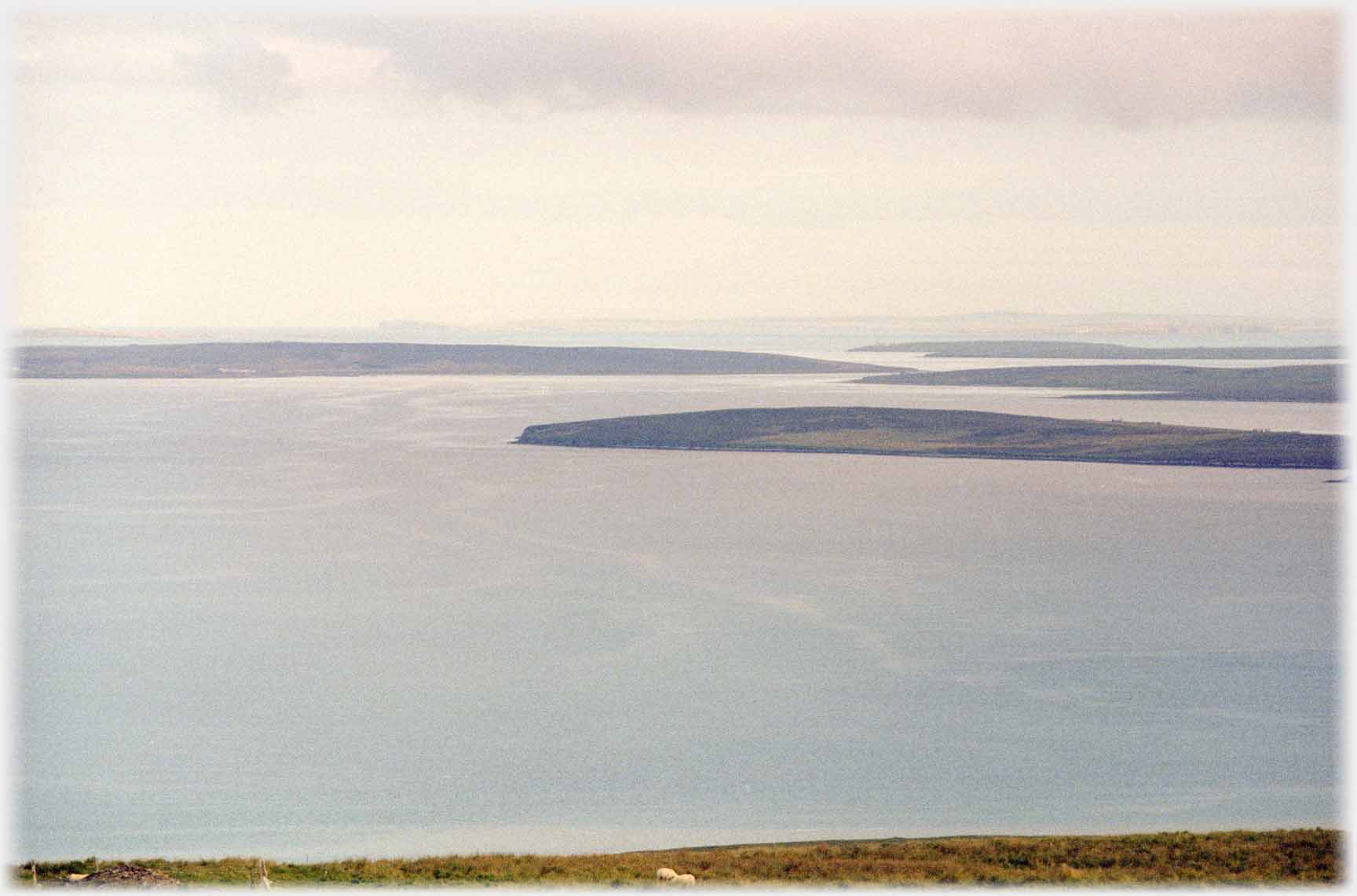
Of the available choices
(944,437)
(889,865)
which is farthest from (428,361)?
(889,865)

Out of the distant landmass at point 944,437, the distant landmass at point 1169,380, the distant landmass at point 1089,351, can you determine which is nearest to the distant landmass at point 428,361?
the distant landmass at point 944,437

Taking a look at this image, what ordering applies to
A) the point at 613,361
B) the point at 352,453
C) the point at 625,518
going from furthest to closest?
the point at 613,361 → the point at 352,453 → the point at 625,518

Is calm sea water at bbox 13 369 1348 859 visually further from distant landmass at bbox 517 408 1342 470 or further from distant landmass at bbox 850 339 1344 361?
distant landmass at bbox 850 339 1344 361

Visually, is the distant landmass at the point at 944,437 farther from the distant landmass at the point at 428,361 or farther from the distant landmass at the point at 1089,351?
the distant landmass at the point at 1089,351

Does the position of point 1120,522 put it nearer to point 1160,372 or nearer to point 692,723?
point 1160,372

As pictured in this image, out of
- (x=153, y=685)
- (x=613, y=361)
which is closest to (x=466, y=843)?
(x=153, y=685)
